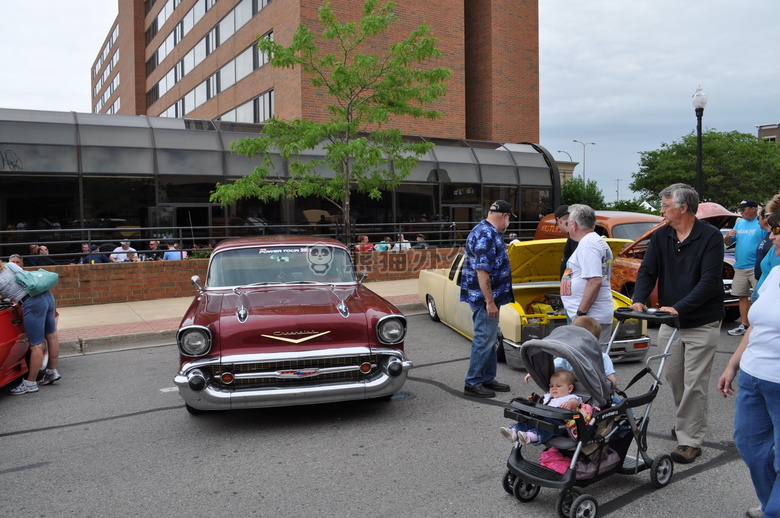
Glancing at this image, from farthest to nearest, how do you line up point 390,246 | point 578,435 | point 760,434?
point 390,246
point 578,435
point 760,434

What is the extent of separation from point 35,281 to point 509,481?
17.3 feet

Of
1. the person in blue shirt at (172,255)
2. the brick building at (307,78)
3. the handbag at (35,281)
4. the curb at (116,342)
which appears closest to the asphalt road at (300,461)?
the handbag at (35,281)

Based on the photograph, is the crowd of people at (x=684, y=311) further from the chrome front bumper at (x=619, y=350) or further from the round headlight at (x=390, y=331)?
the chrome front bumper at (x=619, y=350)

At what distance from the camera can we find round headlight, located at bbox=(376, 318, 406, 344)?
4.98m

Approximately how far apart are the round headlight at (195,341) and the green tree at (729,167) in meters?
44.0

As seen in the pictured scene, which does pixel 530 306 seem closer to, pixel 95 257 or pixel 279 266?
pixel 279 266

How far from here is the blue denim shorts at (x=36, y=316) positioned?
6.12 meters

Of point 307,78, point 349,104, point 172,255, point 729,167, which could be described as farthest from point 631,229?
point 729,167

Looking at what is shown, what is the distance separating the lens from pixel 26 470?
4121 mm

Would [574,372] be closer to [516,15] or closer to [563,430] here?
[563,430]

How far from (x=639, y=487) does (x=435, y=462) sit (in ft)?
4.38

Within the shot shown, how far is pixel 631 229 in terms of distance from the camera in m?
10.9

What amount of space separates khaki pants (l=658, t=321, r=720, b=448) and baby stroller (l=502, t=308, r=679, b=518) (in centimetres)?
52

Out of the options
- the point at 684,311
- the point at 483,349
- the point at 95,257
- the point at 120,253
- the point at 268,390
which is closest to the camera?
the point at 684,311
